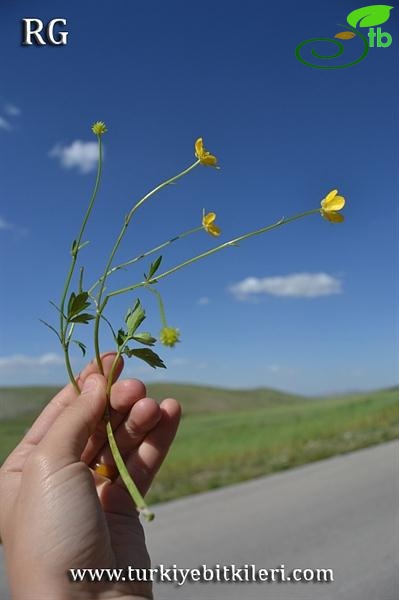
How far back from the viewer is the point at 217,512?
373cm

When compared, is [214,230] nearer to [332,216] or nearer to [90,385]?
[332,216]

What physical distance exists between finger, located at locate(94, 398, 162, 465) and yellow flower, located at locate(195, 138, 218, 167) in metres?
0.56

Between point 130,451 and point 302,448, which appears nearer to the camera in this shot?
point 130,451

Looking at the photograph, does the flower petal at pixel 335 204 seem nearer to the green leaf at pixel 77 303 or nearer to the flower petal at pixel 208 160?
the flower petal at pixel 208 160

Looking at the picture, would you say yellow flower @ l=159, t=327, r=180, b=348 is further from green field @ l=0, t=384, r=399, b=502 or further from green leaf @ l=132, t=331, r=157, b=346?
green field @ l=0, t=384, r=399, b=502

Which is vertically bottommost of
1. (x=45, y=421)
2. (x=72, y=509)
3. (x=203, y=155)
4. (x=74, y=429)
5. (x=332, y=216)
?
(x=72, y=509)

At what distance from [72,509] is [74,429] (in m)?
0.16

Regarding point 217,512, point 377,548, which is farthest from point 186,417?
point 377,548

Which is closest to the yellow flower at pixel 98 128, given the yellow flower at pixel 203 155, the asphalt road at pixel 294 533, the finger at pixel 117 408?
the yellow flower at pixel 203 155

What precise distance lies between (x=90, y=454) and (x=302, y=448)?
450cm

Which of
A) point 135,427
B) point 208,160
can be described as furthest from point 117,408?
point 208,160

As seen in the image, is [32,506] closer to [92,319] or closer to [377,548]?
[92,319]

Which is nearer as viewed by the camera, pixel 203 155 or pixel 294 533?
pixel 203 155

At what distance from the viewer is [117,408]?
1.32 meters
